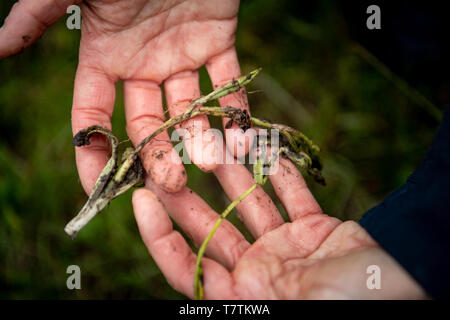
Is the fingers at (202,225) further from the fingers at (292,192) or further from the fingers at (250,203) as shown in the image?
the fingers at (292,192)

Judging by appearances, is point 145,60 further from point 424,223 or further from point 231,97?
point 424,223

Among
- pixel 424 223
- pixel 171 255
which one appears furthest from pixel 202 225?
pixel 424 223

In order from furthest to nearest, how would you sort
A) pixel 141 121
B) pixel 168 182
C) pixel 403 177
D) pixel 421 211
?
pixel 403 177 < pixel 141 121 < pixel 168 182 < pixel 421 211

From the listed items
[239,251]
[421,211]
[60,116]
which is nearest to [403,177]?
[421,211]

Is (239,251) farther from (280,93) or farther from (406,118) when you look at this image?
(406,118)

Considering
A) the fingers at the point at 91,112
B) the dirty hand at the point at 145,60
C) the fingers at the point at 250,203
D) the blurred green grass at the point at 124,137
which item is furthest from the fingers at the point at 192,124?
the blurred green grass at the point at 124,137
